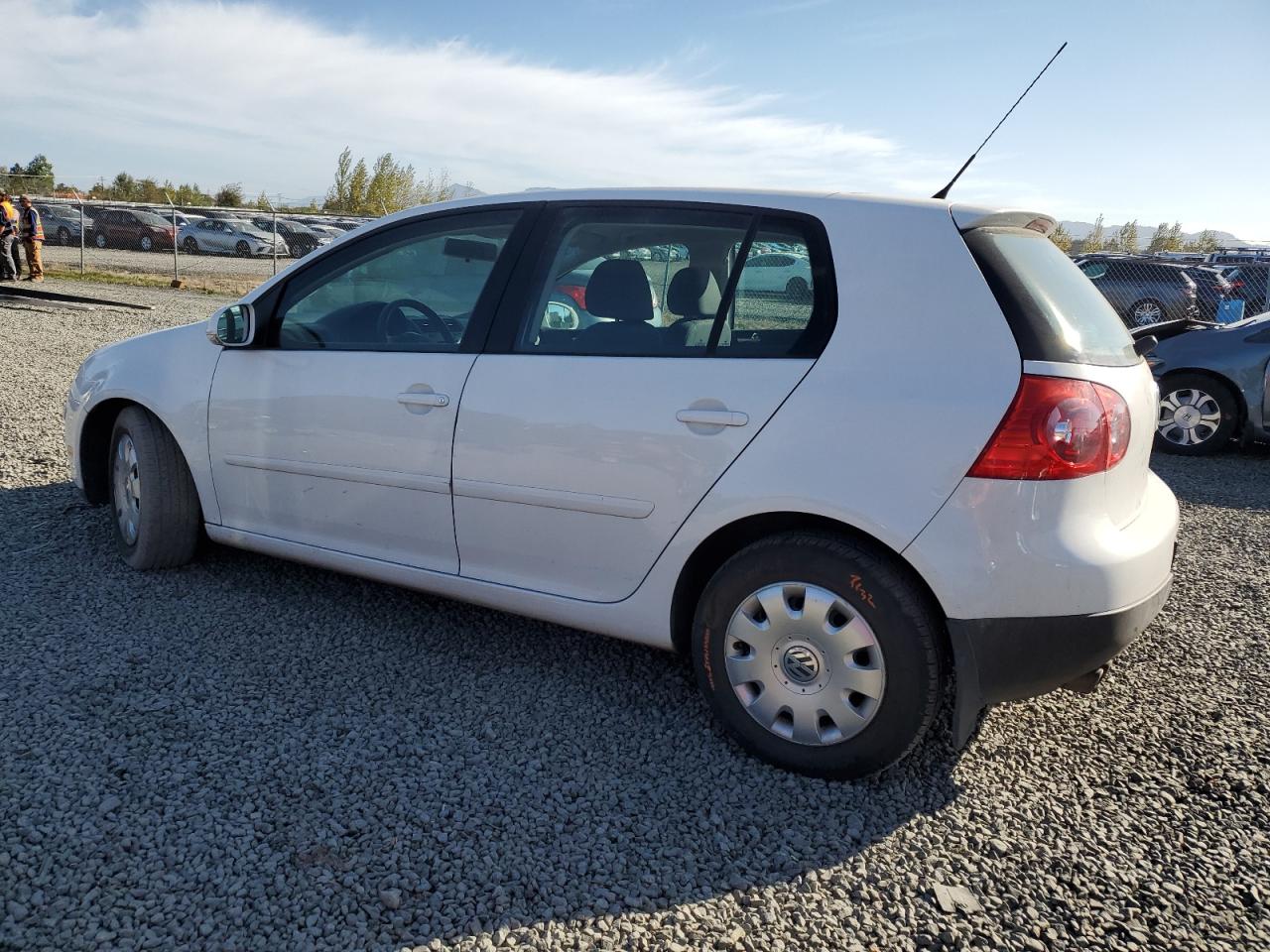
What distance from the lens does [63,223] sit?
31547 mm

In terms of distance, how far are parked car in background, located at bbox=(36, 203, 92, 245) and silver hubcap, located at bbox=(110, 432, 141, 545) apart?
30600mm

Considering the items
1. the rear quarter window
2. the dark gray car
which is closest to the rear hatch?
the rear quarter window

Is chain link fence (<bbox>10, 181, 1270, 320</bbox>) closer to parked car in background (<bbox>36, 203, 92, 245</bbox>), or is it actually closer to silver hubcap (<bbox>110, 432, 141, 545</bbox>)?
parked car in background (<bbox>36, 203, 92, 245</bbox>)

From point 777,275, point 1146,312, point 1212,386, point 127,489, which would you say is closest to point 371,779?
point 777,275

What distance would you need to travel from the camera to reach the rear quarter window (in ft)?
8.79

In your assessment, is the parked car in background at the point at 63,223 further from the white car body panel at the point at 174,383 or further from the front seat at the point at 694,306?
the front seat at the point at 694,306

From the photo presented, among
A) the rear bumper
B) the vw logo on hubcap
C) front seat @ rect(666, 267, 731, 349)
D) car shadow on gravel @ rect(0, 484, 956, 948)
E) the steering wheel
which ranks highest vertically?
front seat @ rect(666, 267, 731, 349)

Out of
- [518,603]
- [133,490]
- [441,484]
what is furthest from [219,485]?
[518,603]

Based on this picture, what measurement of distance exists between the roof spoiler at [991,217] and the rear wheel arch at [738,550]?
3.06 ft

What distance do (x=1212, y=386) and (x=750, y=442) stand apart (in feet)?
23.5

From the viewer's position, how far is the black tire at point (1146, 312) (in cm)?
1619

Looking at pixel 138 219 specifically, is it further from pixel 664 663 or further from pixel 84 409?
pixel 664 663

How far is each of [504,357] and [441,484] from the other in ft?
1.63

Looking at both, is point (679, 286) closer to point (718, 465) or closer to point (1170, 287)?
point (718, 465)
